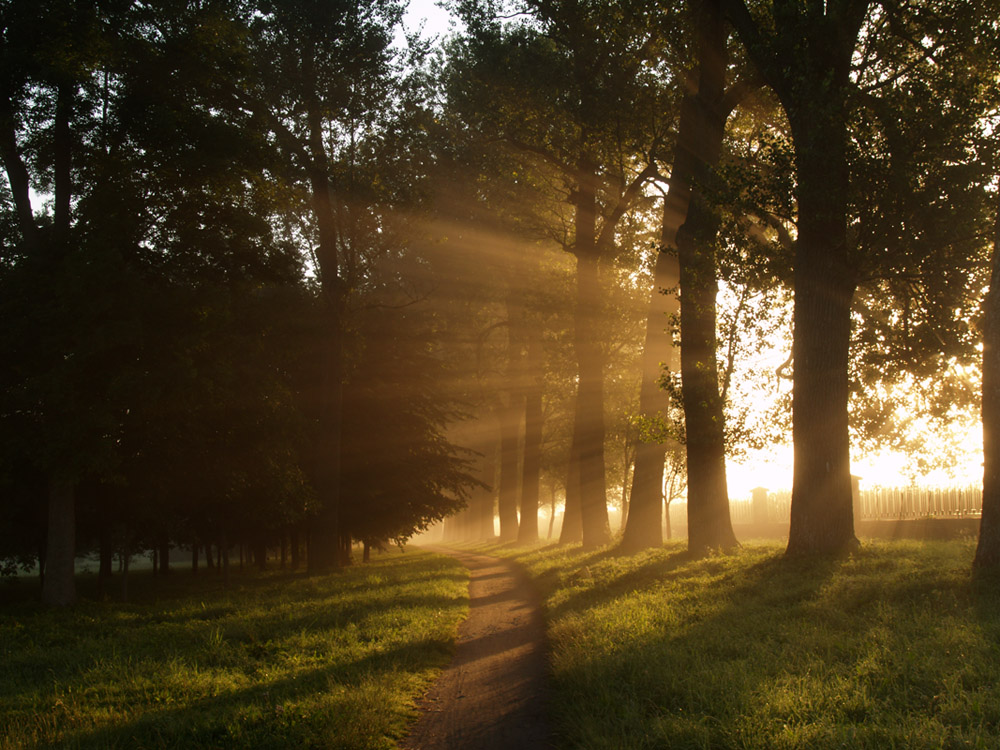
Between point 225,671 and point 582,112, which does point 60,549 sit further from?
point 582,112

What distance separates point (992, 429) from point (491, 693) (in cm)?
739

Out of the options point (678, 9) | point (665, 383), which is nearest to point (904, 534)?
point (665, 383)

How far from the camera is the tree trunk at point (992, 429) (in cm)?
1004

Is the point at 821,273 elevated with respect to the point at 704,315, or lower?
elevated

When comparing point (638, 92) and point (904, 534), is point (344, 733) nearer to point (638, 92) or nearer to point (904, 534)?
point (638, 92)

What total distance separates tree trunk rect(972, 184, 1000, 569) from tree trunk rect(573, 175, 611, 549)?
16.0 meters

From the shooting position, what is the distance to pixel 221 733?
600cm

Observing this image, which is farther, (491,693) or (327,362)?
(327,362)

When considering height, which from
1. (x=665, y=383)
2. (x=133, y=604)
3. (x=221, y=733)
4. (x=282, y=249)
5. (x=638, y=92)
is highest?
(x=638, y=92)

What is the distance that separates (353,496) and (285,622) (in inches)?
558

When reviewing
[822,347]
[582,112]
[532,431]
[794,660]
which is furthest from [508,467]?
[794,660]

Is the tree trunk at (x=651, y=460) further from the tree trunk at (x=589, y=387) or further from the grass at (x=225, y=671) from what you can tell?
the grass at (x=225, y=671)

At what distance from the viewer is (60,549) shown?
52.2 feet

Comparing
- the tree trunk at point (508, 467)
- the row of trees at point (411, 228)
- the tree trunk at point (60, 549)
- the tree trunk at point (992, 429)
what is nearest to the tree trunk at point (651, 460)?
the row of trees at point (411, 228)
